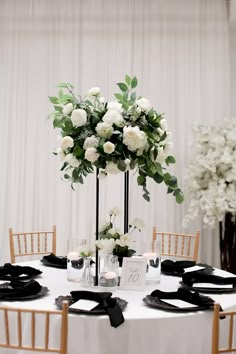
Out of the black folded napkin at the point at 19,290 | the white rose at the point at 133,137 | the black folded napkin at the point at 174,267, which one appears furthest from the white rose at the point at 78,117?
the black folded napkin at the point at 174,267

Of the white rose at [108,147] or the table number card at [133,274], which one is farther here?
the table number card at [133,274]

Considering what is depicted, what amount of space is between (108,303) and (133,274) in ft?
1.43

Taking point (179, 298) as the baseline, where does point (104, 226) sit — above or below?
above

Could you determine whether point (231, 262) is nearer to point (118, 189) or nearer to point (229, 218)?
point (229, 218)

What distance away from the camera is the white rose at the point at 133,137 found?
2570mm

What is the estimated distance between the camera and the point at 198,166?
16.0 feet

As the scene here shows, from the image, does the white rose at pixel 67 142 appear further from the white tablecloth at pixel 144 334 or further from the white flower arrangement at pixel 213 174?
the white flower arrangement at pixel 213 174

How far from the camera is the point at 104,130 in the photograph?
2.63m

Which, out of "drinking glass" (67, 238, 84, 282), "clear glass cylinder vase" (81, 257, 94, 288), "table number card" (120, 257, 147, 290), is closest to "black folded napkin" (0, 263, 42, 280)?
"drinking glass" (67, 238, 84, 282)

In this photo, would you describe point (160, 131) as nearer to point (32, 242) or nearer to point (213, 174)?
point (32, 242)

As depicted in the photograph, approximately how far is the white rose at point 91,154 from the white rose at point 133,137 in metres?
0.16

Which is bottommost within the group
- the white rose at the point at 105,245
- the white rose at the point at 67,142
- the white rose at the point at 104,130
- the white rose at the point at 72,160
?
the white rose at the point at 105,245

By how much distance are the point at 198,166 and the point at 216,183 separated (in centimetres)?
24

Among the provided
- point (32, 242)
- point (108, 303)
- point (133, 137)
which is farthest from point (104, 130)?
point (32, 242)
